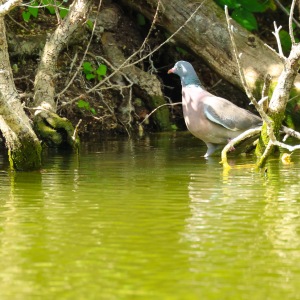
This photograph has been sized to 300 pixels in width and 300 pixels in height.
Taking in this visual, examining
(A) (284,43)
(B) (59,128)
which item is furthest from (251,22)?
(B) (59,128)

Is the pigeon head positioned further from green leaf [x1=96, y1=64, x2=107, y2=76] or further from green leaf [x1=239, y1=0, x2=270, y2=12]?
green leaf [x1=239, y1=0, x2=270, y2=12]

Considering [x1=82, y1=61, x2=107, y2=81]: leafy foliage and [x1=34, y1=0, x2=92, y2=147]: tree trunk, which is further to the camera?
[x1=82, y1=61, x2=107, y2=81]: leafy foliage

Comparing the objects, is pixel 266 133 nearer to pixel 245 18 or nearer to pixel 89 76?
pixel 89 76

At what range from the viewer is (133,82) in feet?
44.7

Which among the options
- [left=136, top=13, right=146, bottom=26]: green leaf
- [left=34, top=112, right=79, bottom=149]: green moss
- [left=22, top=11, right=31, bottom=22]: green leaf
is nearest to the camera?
[left=34, top=112, right=79, bottom=149]: green moss

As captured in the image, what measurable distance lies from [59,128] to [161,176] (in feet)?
8.92

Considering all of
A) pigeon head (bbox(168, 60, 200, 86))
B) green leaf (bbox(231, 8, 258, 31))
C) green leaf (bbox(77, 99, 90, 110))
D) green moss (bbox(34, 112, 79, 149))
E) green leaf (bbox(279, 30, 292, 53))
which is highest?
green leaf (bbox(231, 8, 258, 31))

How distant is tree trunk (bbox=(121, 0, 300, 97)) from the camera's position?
12273 millimetres

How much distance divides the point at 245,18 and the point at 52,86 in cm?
404

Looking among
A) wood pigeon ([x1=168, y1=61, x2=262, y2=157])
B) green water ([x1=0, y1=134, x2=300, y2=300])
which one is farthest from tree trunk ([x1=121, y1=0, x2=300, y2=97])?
green water ([x1=0, y1=134, x2=300, y2=300])

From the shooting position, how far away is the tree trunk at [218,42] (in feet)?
40.3

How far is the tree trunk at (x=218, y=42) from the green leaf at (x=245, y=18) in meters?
1.24

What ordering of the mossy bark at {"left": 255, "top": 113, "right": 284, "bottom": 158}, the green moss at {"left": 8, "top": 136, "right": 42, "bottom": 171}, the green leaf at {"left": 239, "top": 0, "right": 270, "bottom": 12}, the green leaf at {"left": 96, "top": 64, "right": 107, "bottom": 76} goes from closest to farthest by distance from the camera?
the green moss at {"left": 8, "top": 136, "right": 42, "bottom": 171} < the mossy bark at {"left": 255, "top": 113, "right": 284, "bottom": 158} < the green leaf at {"left": 96, "top": 64, "right": 107, "bottom": 76} < the green leaf at {"left": 239, "top": 0, "right": 270, "bottom": 12}

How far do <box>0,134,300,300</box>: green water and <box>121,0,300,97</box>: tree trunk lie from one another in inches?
117
